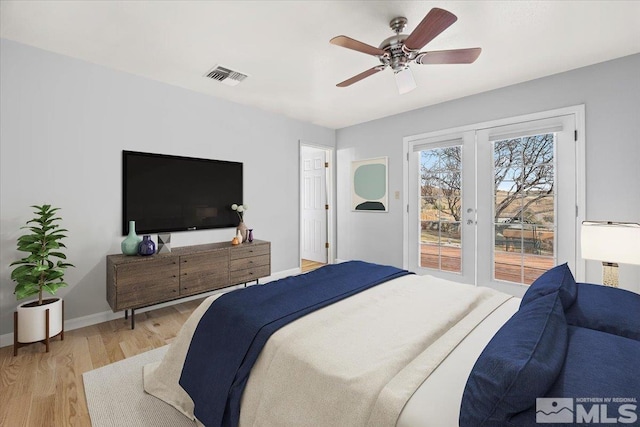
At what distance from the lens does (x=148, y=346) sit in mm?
2494

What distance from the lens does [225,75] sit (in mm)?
3094

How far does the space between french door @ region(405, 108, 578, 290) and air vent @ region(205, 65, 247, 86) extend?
8.18ft

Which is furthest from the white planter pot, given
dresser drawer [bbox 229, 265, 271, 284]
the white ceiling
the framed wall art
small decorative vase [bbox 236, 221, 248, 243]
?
the framed wall art

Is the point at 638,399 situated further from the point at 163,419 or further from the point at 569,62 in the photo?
the point at 569,62

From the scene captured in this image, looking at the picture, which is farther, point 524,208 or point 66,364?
point 524,208

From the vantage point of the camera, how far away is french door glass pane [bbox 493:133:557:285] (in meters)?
3.25

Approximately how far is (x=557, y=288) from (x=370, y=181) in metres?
3.56

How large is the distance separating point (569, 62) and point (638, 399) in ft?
10.6

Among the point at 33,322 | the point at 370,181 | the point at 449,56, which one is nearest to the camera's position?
the point at 449,56

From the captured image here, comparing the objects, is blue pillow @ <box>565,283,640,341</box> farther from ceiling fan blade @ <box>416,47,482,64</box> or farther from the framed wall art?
the framed wall art

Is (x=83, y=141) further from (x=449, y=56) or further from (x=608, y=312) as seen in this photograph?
(x=608, y=312)

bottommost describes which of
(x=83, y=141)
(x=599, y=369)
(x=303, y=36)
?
(x=599, y=369)

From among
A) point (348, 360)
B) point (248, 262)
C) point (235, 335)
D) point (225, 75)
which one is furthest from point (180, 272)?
point (348, 360)

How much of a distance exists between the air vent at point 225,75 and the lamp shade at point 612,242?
10.9ft
